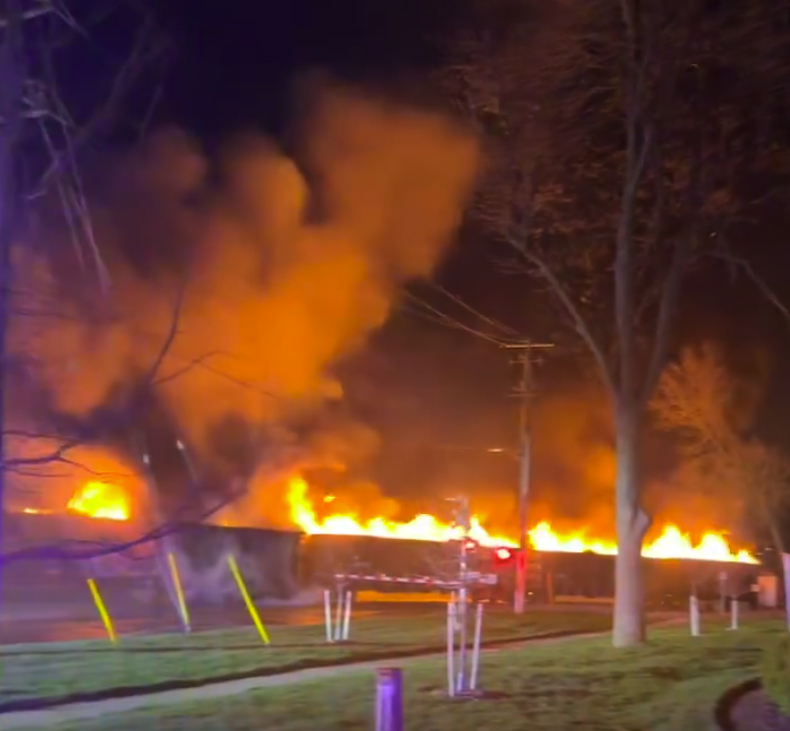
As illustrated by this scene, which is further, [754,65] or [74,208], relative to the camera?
[754,65]

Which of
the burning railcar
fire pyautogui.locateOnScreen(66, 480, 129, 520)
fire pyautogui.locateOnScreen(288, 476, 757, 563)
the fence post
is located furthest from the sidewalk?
fire pyautogui.locateOnScreen(288, 476, 757, 563)

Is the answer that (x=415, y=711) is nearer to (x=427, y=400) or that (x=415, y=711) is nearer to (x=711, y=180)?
(x=711, y=180)

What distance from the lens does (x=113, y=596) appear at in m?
26.1

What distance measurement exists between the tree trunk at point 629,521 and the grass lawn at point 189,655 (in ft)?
7.69

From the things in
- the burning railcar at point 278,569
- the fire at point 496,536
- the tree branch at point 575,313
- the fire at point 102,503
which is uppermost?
the tree branch at point 575,313

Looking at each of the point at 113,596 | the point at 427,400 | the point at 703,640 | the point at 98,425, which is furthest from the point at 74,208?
the point at 427,400

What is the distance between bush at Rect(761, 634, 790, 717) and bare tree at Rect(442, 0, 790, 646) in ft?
22.1

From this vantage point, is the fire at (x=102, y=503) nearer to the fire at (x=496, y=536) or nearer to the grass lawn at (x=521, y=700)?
the fire at (x=496, y=536)

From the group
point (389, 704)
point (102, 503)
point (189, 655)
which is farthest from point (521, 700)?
point (102, 503)

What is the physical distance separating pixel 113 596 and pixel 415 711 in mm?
15375

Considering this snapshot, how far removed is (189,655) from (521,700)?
501cm

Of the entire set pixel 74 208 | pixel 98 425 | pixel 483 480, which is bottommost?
pixel 98 425

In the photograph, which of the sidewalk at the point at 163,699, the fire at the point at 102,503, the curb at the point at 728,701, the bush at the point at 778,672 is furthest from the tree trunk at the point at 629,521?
the fire at the point at 102,503

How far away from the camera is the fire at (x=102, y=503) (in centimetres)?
2616
